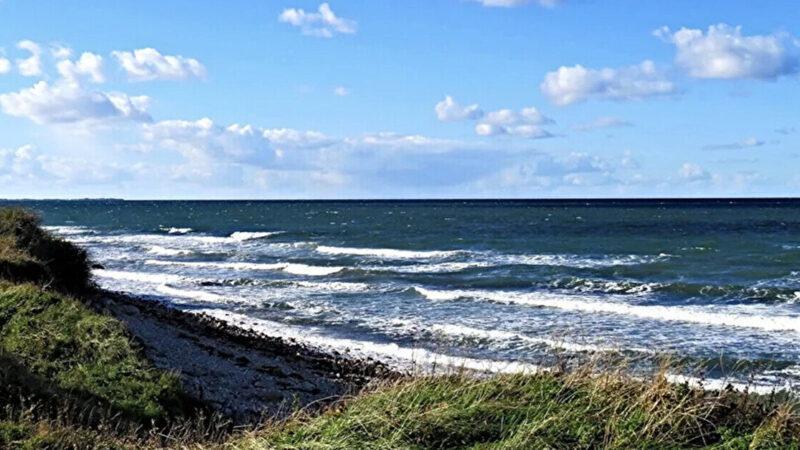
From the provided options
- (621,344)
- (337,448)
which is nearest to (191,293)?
(621,344)

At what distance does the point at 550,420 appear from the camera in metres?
6.01

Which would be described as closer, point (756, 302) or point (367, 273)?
point (756, 302)

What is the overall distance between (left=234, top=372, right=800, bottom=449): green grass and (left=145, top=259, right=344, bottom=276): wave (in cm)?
2942

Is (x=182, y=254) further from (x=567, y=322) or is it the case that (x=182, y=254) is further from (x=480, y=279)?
(x=567, y=322)

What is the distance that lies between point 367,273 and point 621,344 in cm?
1782

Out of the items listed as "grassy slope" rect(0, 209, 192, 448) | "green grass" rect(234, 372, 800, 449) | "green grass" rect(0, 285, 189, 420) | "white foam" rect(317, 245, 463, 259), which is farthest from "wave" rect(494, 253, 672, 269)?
"green grass" rect(234, 372, 800, 449)

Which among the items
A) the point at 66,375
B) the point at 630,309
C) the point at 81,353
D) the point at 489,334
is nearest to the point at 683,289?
the point at 630,309

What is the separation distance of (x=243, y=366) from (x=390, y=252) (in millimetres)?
29479

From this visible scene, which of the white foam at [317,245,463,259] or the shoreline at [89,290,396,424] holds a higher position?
the white foam at [317,245,463,259]

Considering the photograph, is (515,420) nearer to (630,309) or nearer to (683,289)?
(630,309)

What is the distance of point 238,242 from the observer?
5894cm

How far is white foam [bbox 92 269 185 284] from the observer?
115 ft

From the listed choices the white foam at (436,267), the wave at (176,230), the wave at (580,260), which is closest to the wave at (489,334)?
the white foam at (436,267)

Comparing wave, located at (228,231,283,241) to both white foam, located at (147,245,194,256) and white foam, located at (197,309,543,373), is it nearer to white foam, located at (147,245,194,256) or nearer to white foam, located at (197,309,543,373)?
white foam, located at (147,245,194,256)
